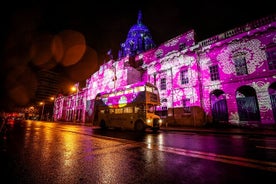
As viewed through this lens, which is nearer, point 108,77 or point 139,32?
point 108,77

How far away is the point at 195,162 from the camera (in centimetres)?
388

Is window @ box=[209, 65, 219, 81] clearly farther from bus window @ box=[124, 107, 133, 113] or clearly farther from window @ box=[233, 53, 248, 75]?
bus window @ box=[124, 107, 133, 113]

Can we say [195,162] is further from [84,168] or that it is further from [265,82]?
[265,82]

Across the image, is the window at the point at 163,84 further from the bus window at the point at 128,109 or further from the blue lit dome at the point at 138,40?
the blue lit dome at the point at 138,40

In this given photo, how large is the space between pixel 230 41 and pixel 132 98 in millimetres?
13238

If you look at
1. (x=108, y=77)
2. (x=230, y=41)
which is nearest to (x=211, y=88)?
(x=230, y=41)

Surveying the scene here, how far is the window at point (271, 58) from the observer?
1279cm

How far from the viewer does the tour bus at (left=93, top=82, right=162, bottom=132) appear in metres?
12.7

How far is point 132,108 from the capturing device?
13547mm

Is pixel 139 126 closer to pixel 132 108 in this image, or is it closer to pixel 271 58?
pixel 132 108

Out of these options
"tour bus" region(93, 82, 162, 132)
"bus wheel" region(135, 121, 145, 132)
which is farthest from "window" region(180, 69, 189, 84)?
"bus wheel" region(135, 121, 145, 132)

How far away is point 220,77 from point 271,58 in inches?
181

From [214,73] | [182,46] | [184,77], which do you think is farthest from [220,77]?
[182,46]

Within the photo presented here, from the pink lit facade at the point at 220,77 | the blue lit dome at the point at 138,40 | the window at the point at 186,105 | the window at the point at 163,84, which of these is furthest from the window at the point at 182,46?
the blue lit dome at the point at 138,40
